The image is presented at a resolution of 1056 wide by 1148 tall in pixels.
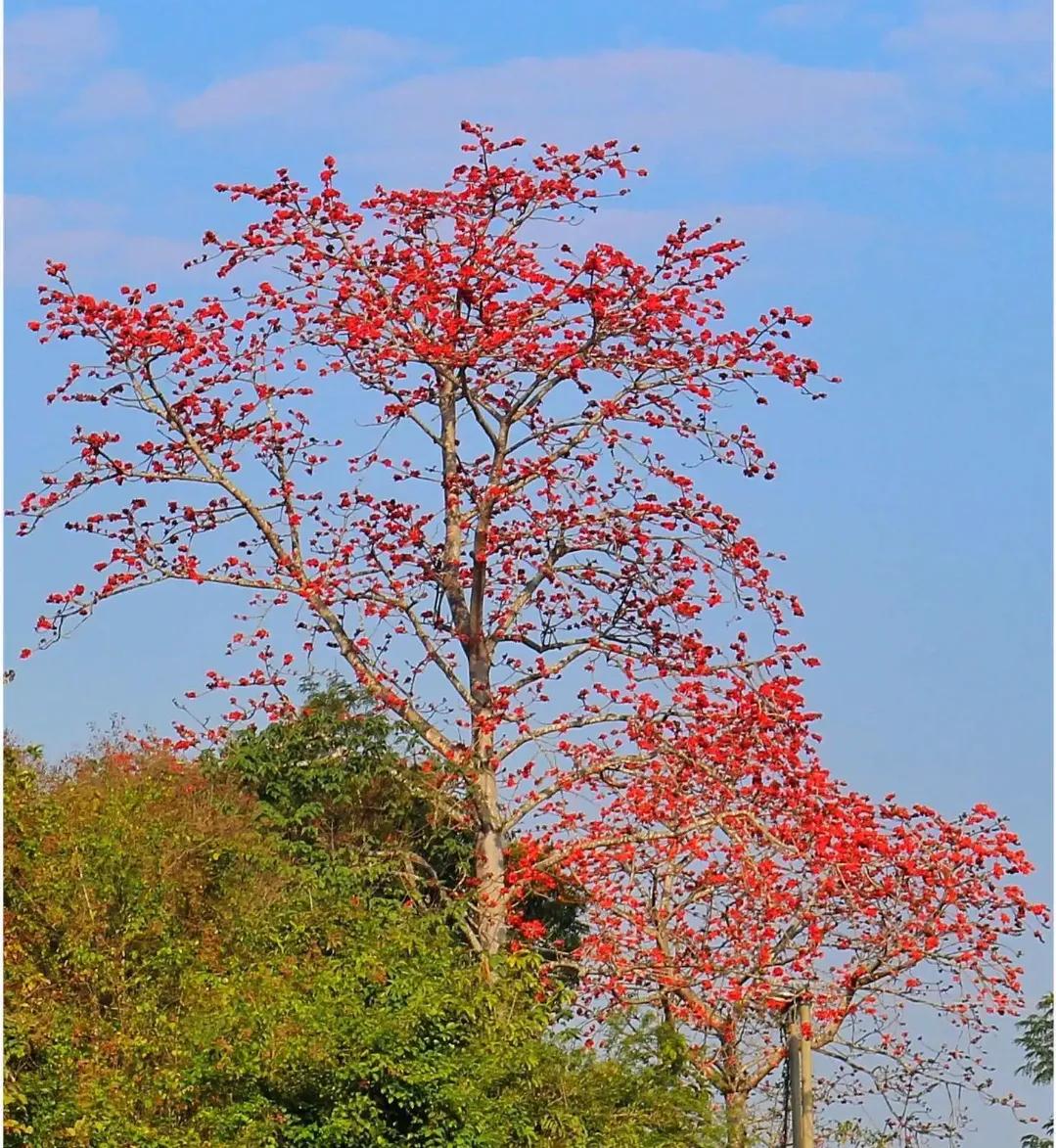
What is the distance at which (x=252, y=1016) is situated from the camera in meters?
9.17

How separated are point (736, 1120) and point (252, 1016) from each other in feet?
11.4

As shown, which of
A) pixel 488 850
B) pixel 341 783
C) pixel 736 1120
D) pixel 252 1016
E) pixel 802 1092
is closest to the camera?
pixel 802 1092

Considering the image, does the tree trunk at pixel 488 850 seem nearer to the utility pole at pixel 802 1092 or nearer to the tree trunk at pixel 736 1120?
the tree trunk at pixel 736 1120

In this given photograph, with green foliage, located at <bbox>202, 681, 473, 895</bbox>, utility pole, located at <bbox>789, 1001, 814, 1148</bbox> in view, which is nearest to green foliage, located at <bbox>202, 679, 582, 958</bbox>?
green foliage, located at <bbox>202, 681, 473, 895</bbox>

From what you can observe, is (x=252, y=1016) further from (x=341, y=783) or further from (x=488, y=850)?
(x=341, y=783)

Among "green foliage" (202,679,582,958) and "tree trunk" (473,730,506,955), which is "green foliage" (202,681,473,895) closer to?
"green foliage" (202,679,582,958)

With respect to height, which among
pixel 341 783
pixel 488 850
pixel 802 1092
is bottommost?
pixel 802 1092

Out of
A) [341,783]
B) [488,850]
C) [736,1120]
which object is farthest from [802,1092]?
[341,783]

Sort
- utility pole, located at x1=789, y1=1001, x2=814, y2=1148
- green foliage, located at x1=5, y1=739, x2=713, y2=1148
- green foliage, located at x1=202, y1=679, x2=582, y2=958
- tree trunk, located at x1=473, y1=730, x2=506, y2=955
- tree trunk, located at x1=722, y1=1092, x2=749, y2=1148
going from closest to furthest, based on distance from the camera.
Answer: utility pole, located at x1=789, y1=1001, x2=814, y2=1148 < green foliage, located at x1=5, y1=739, x2=713, y2=1148 < tree trunk, located at x1=722, y1=1092, x2=749, y2=1148 < tree trunk, located at x1=473, y1=730, x2=506, y2=955 < green foliage, located at x1=202, y1=679, x2=582, y2=958

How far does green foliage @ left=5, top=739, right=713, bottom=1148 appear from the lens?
29.4 ft

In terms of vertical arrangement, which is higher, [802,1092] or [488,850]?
[488,850]

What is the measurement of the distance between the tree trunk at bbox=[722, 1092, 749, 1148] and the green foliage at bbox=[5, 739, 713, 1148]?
626mm

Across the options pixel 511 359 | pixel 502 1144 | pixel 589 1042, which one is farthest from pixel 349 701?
pixel 502 1144

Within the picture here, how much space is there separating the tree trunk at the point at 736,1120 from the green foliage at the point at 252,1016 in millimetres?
626
